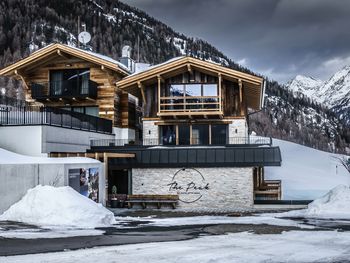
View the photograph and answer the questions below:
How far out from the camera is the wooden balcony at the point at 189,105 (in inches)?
1176

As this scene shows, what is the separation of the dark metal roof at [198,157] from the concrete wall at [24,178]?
6.48 metres

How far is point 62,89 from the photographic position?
3312 centimetres

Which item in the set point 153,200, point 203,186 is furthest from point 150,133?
point 153,200

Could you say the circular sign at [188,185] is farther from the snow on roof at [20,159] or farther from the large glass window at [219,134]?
the snow on roof at [20,159]

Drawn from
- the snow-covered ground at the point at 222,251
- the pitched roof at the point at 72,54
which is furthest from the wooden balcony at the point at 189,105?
the snow-covered ground at the point at 222,251

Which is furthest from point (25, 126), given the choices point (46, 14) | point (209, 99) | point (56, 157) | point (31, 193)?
point (46, 14)

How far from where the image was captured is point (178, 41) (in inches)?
7062

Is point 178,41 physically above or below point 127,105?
above

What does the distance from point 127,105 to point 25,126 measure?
12376 millimetres

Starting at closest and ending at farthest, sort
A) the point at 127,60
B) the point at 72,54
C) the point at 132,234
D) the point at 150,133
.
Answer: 1. the point at 132,234
2. the point at 150,133
3. the point at 72,54
4. the point at 127,60

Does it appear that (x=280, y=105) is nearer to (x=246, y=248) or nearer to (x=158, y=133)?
(x=158, y=133)

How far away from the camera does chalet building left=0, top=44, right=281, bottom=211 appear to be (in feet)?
85.3

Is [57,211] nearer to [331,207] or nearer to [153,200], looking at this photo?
[153,200]

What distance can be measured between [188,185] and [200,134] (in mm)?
5631
